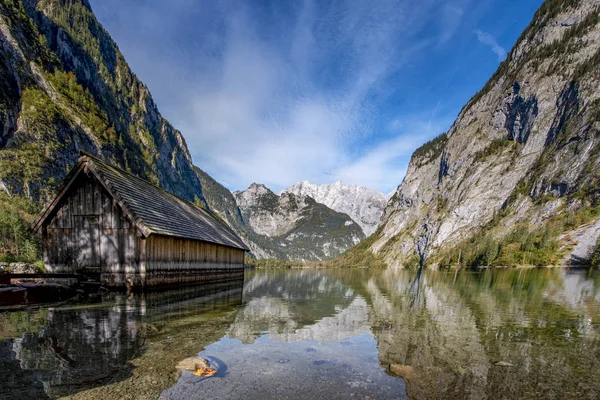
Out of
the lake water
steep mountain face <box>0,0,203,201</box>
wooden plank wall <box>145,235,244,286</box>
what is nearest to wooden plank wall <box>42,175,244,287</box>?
wooden plank wall <box>145,235,244,286</box>

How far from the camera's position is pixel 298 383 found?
7.10m

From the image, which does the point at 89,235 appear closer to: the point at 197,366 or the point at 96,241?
the point at 96,241

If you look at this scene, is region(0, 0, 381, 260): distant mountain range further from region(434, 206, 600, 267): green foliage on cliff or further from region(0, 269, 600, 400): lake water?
region(434, 206, 600, 267): green foliage on cliff

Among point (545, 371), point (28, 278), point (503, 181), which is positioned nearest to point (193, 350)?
point (545, 371)

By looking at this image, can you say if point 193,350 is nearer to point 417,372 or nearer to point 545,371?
point 417,372

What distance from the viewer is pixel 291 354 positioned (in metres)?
9.37

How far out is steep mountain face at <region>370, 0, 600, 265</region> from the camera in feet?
375

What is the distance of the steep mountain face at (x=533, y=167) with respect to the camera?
114250mm

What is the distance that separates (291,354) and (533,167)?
183 metres

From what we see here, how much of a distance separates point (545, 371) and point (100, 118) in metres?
174

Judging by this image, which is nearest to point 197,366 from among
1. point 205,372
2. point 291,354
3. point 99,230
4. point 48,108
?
point 205,372

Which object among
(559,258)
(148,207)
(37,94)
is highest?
(37,94)

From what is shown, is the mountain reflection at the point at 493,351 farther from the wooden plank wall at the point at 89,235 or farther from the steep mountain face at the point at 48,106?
the steep mountain face at the point at 48,106

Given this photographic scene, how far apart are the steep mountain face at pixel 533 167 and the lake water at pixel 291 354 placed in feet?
367
